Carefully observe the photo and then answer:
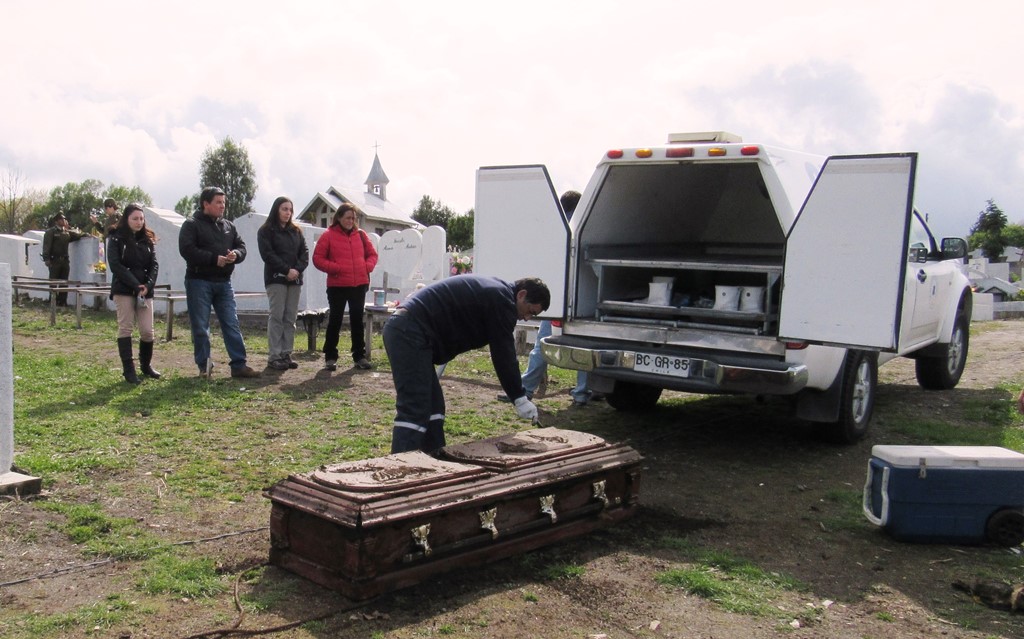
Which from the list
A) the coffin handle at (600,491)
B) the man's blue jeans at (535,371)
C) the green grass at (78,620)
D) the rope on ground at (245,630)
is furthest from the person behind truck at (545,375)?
the green grass at (78,620)

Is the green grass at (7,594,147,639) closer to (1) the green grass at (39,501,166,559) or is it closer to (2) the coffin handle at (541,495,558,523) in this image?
(1) the green grass at (39,501,166,559)

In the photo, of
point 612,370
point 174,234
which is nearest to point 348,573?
point 612,370

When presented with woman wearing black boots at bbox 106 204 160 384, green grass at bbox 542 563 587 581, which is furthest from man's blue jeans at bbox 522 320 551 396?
green grass at bbox 542 563 587 581

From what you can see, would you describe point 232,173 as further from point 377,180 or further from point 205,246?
point 205,246

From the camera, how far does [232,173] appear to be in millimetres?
69688

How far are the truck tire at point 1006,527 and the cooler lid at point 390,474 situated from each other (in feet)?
8.63

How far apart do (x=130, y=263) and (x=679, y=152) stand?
16.7 ft

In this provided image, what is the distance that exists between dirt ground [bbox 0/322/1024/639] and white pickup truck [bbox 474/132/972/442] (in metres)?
0.76

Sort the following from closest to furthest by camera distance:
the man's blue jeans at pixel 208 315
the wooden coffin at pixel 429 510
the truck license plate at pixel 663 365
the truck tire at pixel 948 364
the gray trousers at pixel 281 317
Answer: the wooden coffin at pixel 429 510 → the truck license plate at pixel 663 365 → the man's blue jeans at pixel 208 315 → the gray trousers at pixel 281 317 → the truck tire at pixel 948 364

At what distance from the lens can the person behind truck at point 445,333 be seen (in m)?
4.79

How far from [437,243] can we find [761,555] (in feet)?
36.4

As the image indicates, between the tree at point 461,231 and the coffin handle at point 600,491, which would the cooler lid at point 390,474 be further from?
the tree at point 461,231

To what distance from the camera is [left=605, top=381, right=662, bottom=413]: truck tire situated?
768 centimetres

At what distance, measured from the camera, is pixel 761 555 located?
14.3 ft
